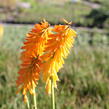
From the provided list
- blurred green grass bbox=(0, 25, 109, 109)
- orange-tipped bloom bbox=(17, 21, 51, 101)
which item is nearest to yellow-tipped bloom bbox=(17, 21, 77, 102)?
orange-tipped bloom bbox=(17, 21, 51, 101)

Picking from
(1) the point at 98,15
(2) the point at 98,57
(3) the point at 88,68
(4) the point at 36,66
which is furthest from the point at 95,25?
(4) the point at 36,66

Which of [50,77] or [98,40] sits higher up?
[50,77]

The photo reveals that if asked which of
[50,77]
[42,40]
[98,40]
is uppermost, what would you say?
[42,40]

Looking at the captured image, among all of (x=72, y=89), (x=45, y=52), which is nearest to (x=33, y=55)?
(x=45, y=52)

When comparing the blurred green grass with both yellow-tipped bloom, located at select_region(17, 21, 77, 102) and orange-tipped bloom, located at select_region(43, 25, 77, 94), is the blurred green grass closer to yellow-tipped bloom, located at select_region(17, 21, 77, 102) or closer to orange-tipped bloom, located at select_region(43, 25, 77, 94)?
yellow-tipped bloom, located at select_region(17, 21, 77, 102)

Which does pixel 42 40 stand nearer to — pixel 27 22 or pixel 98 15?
pixel 98 15

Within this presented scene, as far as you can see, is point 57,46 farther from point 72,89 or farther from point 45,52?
point 72,89

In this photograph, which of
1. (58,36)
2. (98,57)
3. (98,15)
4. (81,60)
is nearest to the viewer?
(58,36)

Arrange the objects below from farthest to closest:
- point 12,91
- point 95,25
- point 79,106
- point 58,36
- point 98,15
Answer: point 98,15 < point 95,25 < point 12,91 < point 79,106 < point 58,36
